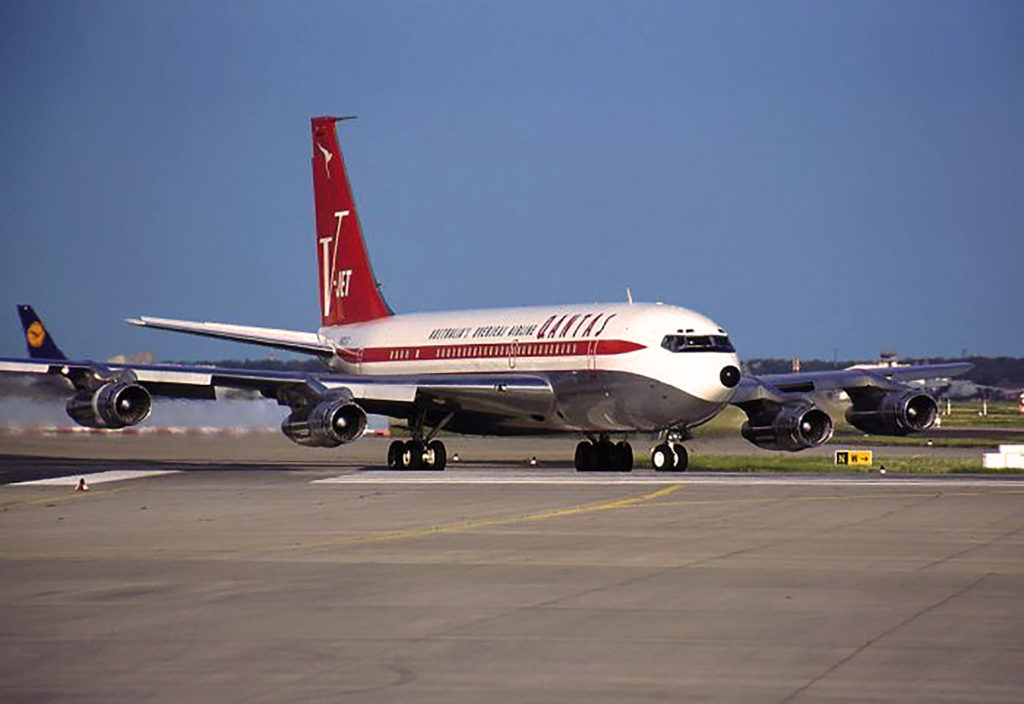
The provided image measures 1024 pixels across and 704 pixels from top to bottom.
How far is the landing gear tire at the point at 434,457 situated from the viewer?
160 feet

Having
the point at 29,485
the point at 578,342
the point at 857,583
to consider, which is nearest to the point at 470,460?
the point at 578,342

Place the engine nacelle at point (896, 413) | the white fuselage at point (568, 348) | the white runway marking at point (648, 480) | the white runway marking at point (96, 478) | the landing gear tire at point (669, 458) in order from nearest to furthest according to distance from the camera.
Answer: the white runway marking at point (648, 480)
the white runway marking at point (96, 478)
the white fuselage at point (568, 348)
the landing gear tire at point (669, 458)
the engine nacelle at point (896, 413)

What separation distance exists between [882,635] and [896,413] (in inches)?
1506

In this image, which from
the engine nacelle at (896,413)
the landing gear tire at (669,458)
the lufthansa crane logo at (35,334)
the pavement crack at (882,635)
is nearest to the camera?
the pavement crack at (882,635)

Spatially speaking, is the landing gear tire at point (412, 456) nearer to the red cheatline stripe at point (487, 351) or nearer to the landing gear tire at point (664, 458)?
the red cheatline stripe at point (487, 351)

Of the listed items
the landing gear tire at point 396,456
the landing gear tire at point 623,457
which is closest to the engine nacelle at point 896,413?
the landing gear tire at point 623,457

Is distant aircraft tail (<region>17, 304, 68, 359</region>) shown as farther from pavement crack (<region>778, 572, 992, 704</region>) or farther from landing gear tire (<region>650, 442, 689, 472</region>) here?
pavement crack (<region>778, 572, 992, 704</region>)

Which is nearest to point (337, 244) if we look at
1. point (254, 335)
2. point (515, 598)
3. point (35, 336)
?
point (254, 335)

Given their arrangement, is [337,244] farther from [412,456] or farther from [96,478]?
[96,478]

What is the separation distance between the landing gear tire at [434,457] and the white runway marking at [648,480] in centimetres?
786

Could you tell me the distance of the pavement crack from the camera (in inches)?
447

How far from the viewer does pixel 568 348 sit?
4716 centimetres

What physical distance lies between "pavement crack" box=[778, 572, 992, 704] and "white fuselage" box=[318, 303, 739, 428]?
26.5 m

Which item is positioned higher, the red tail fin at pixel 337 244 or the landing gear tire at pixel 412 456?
the red tail fin at pixel 337 244
